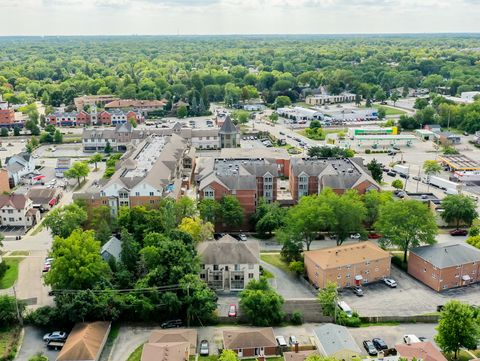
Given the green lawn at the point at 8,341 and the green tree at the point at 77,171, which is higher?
the green tree at the point at 77,171

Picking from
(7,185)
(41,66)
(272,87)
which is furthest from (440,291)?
(41,66)

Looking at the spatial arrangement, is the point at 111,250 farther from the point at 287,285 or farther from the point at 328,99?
the point at 328,99

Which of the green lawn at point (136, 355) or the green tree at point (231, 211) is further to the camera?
the green tree at point (231, 211)

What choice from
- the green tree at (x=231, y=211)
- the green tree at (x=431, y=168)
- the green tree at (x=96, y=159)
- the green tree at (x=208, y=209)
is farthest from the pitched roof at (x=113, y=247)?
the green tree at (x=431, y=168)

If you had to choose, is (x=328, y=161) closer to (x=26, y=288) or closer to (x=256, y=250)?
(x=256, y=250)

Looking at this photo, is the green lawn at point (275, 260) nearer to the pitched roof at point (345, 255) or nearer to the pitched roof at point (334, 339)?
the pitched roof at point (345, 255)
